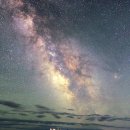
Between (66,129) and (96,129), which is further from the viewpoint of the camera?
(96,129)

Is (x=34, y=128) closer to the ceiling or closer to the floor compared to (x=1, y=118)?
closer to the ceiling

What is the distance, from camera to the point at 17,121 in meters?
122

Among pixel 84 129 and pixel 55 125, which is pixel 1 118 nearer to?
pixel 55 125

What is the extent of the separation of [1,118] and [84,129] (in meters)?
60.6

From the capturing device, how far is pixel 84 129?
153 metres

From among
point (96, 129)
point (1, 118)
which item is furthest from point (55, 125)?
point (96, 129)

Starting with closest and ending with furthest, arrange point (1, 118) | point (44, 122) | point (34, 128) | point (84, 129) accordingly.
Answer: point (1, 118) → point (44, 122) → point (34, 128) → point (84, 129)

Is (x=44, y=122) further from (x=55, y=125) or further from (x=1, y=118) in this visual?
(x=1, y=118)

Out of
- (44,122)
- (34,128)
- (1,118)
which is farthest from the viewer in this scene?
(34,128)

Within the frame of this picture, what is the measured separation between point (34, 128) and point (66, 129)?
2104cm

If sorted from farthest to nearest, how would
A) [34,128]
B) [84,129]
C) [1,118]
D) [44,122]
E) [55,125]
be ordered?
[84,129]
[34,128]
[44,122]
[55,125]
[1,118]

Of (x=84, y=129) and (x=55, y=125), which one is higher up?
(x=84, y=129)

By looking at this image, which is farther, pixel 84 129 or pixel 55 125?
pixel 84 129

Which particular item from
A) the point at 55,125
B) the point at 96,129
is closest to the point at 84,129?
the point at 96,129
